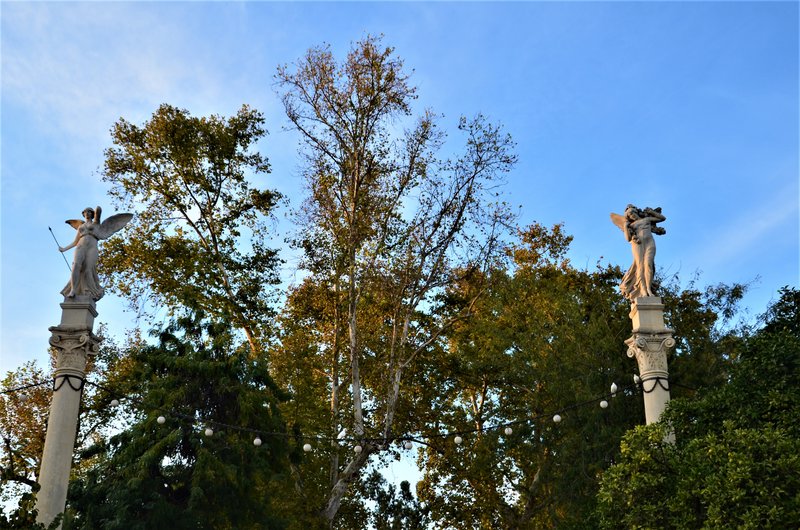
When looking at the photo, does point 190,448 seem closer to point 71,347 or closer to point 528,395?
point 71,347

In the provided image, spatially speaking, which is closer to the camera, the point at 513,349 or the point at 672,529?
the point at 672,529

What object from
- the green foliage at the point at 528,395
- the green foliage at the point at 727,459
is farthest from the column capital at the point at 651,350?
the green foliage at the point at 528,395

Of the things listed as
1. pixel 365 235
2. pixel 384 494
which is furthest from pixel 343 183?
pixel 384 494

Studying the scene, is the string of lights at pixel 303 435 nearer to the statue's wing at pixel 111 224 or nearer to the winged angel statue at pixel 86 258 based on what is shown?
the winged angel statue at pixel 86 258

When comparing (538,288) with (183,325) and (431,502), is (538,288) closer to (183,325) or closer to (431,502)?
(431,502)

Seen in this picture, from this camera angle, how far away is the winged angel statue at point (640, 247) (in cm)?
1812

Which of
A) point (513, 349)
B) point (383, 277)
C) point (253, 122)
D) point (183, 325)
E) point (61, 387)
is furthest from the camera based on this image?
point (253, 122)

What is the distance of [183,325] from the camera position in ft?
77.4

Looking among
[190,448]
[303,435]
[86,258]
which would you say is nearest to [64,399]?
[86,258]

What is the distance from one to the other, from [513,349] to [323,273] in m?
6.29

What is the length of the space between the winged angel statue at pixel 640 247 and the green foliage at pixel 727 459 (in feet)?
7.30

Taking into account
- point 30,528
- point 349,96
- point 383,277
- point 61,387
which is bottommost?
point 30,528

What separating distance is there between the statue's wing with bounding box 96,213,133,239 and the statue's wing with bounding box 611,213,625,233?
33.3ft

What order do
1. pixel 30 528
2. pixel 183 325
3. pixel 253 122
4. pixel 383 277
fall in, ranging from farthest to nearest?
1. pixel 253 122
2. pixel 383 277
3. pixel 183 325
4. pixel 30 528
